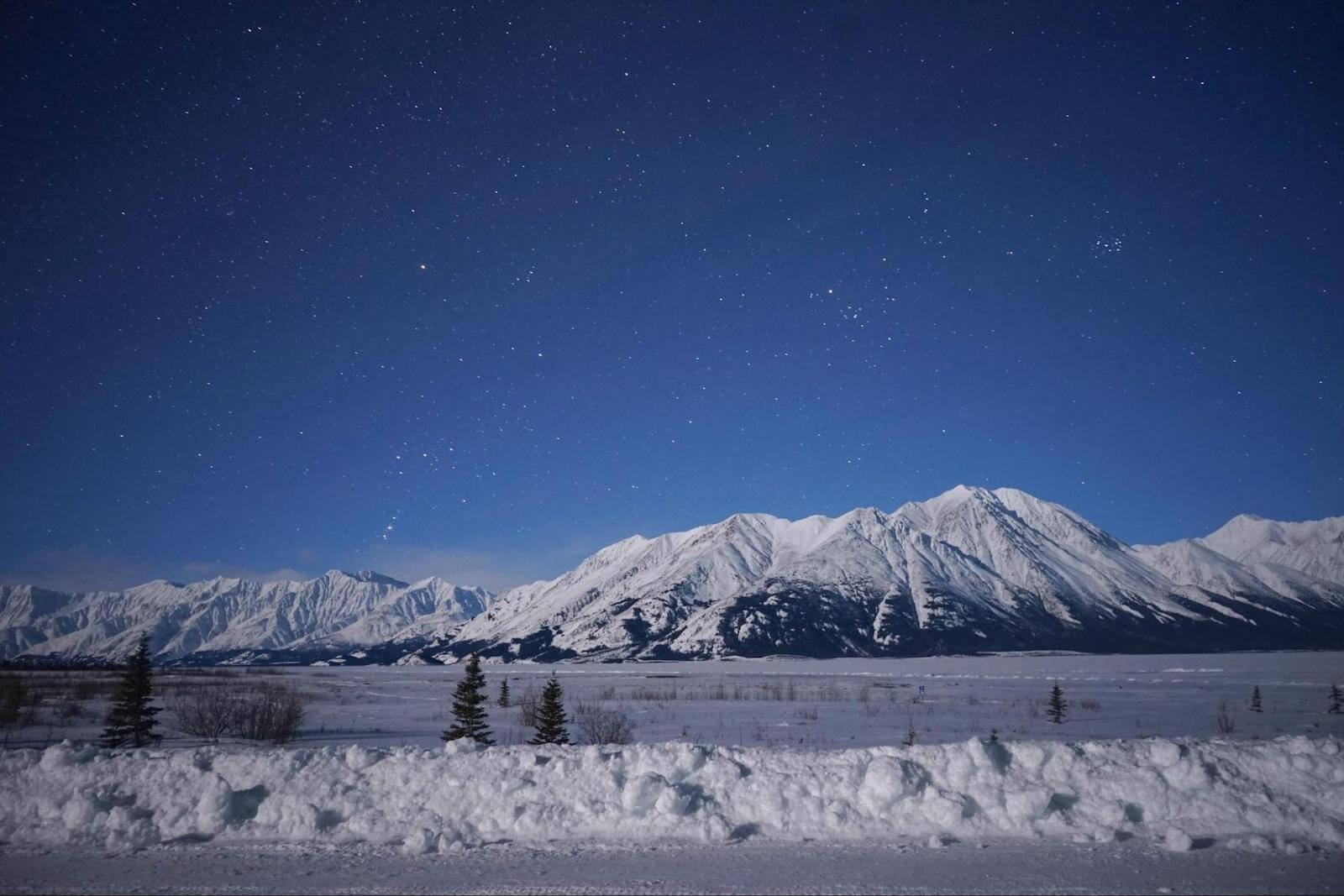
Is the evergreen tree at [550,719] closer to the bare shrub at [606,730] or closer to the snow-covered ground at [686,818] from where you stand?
the bare shrub at [606,730]

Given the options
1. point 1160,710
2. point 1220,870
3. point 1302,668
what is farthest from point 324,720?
point 1302,668

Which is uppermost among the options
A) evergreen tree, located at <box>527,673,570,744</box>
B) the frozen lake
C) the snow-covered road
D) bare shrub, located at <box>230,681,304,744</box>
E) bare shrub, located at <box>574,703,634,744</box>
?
the snow-covered road

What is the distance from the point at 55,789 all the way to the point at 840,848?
10.0 m

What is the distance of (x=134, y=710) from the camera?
21000 mm

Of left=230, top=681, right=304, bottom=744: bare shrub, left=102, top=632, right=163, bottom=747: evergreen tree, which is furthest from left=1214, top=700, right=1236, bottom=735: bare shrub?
left=102, top=632, right=163, bottom=747: evergreen tree

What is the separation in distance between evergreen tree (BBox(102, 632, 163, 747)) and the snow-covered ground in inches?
500

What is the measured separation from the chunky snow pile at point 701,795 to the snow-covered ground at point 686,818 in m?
0.03

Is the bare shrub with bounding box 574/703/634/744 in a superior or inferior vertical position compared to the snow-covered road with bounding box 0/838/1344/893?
inferior

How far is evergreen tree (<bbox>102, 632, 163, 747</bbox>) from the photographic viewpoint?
20594 mm

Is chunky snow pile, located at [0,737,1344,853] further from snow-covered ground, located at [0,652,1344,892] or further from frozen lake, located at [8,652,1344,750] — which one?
frozen lake, located at [8,652,1344,750]

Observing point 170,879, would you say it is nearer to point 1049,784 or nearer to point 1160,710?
point 1049,784

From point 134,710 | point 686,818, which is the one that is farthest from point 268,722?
point 686,818

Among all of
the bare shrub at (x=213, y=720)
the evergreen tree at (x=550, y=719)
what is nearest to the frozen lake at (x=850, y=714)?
the bare shrub at (x=213, y=720)

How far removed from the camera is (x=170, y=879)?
21.7ft
